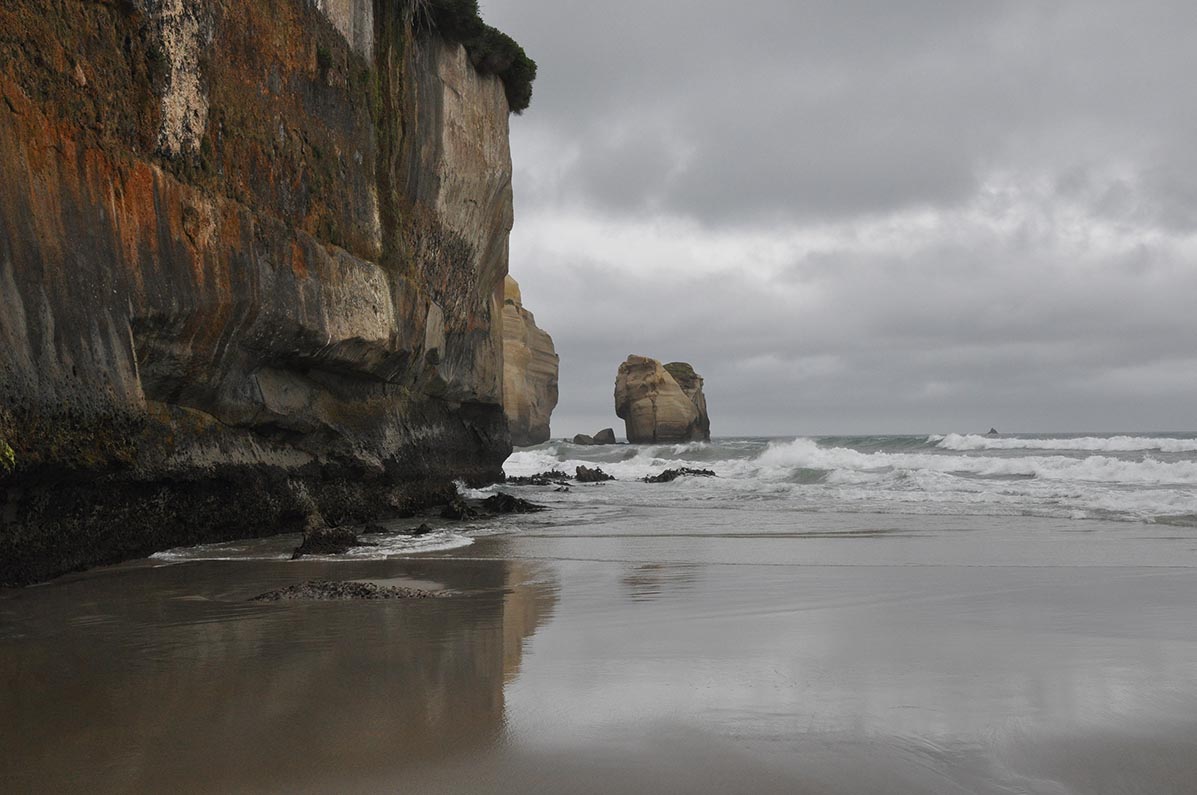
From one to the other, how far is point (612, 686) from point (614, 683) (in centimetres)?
5

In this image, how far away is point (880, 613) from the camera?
19.7ft

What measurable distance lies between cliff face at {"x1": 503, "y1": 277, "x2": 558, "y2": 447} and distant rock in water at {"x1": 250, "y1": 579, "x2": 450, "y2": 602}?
4343 cm

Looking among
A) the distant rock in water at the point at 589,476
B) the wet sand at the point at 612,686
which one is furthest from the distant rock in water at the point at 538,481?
the wet sand at the point at 612,686

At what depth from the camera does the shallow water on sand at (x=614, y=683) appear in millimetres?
3084

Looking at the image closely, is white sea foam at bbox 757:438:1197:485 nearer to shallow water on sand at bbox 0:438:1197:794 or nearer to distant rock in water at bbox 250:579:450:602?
shallow water on sand at bbox 0:438:1197:794

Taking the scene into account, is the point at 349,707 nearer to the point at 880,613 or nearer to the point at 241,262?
the point at 880,613

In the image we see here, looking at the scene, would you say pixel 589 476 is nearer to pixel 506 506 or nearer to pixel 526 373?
pixel 506 506

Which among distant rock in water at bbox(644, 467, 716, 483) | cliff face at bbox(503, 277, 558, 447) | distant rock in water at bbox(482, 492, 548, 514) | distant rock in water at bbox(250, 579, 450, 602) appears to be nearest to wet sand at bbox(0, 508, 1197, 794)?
distant rock in water at bbox(250, 579, 450, 602)

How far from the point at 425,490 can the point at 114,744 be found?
13712 millimetres

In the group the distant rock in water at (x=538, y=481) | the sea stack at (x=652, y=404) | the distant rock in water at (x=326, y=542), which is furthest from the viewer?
the sea stack at (x=652, y=404)

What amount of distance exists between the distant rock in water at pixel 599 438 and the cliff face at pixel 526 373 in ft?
17.1

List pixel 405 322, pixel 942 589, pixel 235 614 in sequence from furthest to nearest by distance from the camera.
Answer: pixel 405 322
pixel 942 589
pixel 235 614

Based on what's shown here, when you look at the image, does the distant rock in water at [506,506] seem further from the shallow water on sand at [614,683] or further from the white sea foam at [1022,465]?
the white sea foam at [1022,465]

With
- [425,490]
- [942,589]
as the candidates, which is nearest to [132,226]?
[942,589]
